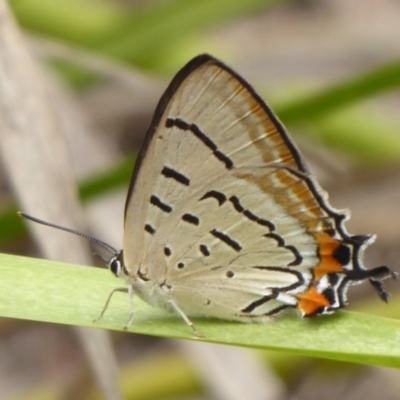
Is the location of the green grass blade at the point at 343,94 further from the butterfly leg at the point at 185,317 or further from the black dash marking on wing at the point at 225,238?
the butterfly leg at the point at 185,317

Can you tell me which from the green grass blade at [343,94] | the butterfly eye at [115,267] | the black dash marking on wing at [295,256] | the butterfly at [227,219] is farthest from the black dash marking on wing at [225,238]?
the green grass blade at [343,94]

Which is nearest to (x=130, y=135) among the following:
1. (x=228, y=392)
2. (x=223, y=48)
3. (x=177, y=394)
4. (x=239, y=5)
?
(x=223, y=48)

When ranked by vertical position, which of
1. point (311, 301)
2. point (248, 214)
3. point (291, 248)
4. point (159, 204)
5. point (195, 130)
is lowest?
point (311, 301)

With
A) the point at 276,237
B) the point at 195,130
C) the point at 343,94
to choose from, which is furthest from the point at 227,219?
the point at 343,94

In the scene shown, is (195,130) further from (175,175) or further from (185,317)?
(185,317)

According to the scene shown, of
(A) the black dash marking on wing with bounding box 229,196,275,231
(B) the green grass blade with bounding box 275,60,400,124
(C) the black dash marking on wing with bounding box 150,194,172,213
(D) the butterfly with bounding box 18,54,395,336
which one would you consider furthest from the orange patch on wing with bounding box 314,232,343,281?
(B) the green grass blade with bounding box 275,60,400,124

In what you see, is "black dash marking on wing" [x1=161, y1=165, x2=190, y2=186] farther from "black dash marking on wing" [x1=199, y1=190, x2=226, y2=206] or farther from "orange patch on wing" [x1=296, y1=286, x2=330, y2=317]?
"orange patch on wing" [x1=296, y1=286, x2=330, y2=317]

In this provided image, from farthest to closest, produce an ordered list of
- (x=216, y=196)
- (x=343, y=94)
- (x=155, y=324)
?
(x=343, y=94) < (x=216, y=196) < (x=155, y=324)
